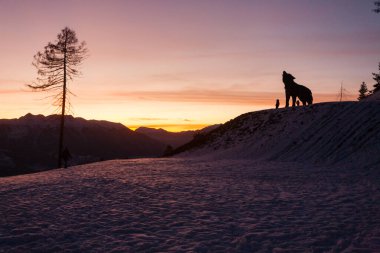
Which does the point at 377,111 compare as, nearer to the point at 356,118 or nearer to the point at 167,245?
the point at 356,118

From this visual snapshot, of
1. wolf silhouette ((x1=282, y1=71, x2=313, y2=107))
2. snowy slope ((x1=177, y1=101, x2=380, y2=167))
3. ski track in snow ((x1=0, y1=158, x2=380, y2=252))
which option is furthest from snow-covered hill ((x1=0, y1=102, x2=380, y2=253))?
wolf silhouette ((x1=282, y1=71, x2=313, y2=107))

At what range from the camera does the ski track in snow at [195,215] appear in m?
7.43

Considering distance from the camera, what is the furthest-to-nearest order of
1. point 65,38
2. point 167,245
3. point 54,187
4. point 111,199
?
1. point 65,38
2. point 54,187
3. point 111,199
4. point 167,245

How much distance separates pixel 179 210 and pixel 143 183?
19.2 feet

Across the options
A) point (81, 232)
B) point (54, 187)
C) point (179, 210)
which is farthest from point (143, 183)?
point (81, 232)

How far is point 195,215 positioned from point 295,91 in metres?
32.3

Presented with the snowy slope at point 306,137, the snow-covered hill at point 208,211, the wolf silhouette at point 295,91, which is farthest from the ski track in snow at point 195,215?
the wolf silhouette at point 295,91

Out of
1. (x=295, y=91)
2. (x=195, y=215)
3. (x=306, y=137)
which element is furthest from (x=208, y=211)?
(x=295, y=91)

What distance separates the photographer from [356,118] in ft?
92.2

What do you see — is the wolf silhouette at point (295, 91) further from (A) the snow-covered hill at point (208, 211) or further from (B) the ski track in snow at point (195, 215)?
(B) the ski track in snow at point (195, 215)

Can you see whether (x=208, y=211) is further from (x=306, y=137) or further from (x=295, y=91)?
(x=295, y=91)

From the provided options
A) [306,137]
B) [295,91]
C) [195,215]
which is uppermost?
[295,91]

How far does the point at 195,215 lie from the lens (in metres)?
9.82

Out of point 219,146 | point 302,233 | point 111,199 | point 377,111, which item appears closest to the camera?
point 302,233
